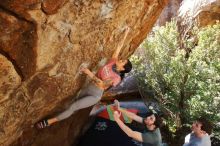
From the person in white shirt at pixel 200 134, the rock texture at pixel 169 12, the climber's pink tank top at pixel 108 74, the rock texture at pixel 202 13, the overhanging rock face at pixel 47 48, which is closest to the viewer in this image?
the overhanging rock face at pixel 47 48

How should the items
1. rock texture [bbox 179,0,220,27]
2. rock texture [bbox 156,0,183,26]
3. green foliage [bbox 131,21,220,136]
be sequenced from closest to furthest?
green foliage [bbox 131,21,220,136] → rock texture [bbox 179,0,220,27] → rock texture [bbox 156,0,183,26]

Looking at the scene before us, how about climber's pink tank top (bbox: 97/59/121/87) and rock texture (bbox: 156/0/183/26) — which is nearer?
climber's pink tank top (bbox: 97/59/121/87)

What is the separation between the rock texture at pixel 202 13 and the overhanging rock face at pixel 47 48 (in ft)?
29.8

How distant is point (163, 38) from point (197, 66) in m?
1.79

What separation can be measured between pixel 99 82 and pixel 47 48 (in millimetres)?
1553

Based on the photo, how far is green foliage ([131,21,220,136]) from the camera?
1198cm

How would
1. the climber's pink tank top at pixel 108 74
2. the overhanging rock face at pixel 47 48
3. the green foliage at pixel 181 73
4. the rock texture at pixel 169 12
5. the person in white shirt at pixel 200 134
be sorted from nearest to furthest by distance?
the overhanging rock face at pixel 47 48 < the person in white shirt at pixel 200 134 < the climber's pink tank top at pixel 108 74 < the green foliage at pixel 181 73 < the rock texture at pixel 169 12

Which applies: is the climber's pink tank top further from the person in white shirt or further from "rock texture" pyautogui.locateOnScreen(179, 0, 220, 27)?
"rock texture" pyautogui.locateOnScreen(179, 0, 220, 27)

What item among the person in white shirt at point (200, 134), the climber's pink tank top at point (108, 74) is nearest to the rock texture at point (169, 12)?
the climber's pink tank top at point (108, 74)

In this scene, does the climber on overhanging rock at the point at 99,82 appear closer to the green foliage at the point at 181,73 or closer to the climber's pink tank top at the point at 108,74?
the climber's pink tank top at the point at 108,74

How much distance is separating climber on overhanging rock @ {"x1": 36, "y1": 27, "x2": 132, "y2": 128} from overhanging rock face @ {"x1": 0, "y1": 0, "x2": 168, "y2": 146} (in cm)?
18

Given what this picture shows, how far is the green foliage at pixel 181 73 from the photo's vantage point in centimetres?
1198

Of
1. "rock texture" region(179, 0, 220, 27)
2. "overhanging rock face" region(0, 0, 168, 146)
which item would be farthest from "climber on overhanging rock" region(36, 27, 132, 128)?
"rock texture" region(179, 0, 220, 27)

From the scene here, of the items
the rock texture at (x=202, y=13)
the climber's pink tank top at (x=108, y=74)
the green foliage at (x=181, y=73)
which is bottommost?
the green foliage at (x=181, y=73)
